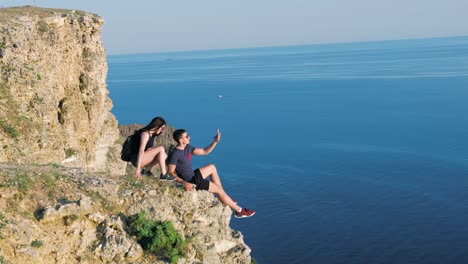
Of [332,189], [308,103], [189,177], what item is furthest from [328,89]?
[189,177]

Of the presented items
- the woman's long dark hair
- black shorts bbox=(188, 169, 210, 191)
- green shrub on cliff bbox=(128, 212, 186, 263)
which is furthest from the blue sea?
the woman's long dark hair

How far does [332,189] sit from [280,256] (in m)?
20.1

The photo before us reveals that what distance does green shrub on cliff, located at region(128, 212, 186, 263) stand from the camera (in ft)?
47.5

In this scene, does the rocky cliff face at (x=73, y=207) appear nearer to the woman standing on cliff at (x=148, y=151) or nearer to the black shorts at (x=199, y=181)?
the black shorts at (x=199, y=181)

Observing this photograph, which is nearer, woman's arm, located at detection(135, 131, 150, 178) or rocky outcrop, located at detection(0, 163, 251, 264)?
rocky outcrop, located at detection(0, 163, 251, 264)

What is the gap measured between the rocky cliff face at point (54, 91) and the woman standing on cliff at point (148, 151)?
36.6 feet

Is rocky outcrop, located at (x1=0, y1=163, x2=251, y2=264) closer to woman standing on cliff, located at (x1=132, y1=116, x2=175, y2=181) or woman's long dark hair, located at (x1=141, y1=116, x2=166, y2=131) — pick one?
woman standing on cliff, located at (x1=132, y1=116, x2=175, y2=181)

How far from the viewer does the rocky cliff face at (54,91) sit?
2856 cm

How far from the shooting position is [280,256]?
44.8 metres

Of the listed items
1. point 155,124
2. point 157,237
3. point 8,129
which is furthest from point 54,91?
point 157,237

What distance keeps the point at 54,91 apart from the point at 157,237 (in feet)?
88.6

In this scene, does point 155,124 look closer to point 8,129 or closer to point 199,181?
point 199,181

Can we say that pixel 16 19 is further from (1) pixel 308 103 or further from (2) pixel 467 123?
(1) pixel 308 103

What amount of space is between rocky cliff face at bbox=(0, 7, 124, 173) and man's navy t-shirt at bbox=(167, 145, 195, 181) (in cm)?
1201
